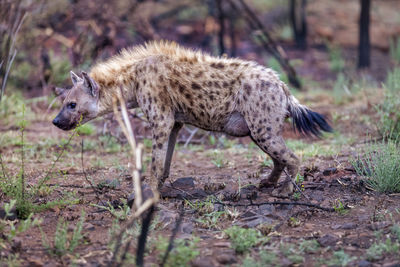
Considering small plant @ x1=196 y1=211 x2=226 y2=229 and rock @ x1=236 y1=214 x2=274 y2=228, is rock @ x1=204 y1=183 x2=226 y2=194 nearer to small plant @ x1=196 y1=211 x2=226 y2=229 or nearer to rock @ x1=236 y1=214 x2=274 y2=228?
small plant @ x1=196 y1=211 x2=226 y2=229

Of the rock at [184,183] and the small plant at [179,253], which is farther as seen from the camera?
the rock at [184,183]

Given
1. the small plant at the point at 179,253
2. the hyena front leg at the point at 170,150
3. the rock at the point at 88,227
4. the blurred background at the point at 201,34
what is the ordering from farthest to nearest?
the blurred background at the point at 201,34 → the hyena front leg at the point at 170,150 → the rock at the point at 88,227 → the small plant at the point at 179,253

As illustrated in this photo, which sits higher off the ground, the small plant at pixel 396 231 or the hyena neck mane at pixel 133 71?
the hyena neck mane at pixel 133 71

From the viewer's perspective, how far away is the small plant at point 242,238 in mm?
3266

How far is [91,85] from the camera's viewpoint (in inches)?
181

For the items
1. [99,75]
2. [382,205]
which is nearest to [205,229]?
[382,205]

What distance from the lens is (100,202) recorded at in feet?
13.8

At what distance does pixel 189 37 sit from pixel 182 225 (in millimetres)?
9748

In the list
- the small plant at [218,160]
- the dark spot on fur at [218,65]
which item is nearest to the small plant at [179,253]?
the dark spot on fur at [218,65]

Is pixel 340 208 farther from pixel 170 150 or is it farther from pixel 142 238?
pixel 142 238

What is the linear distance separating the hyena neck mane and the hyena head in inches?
3.5

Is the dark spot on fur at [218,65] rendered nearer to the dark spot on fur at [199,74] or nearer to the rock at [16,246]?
the dark spot on fur at [199,74]

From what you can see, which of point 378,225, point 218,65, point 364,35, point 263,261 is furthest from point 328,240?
point 364,35

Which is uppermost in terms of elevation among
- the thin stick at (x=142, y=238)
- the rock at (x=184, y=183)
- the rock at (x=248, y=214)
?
the thin stick at (x=142, y=238)
